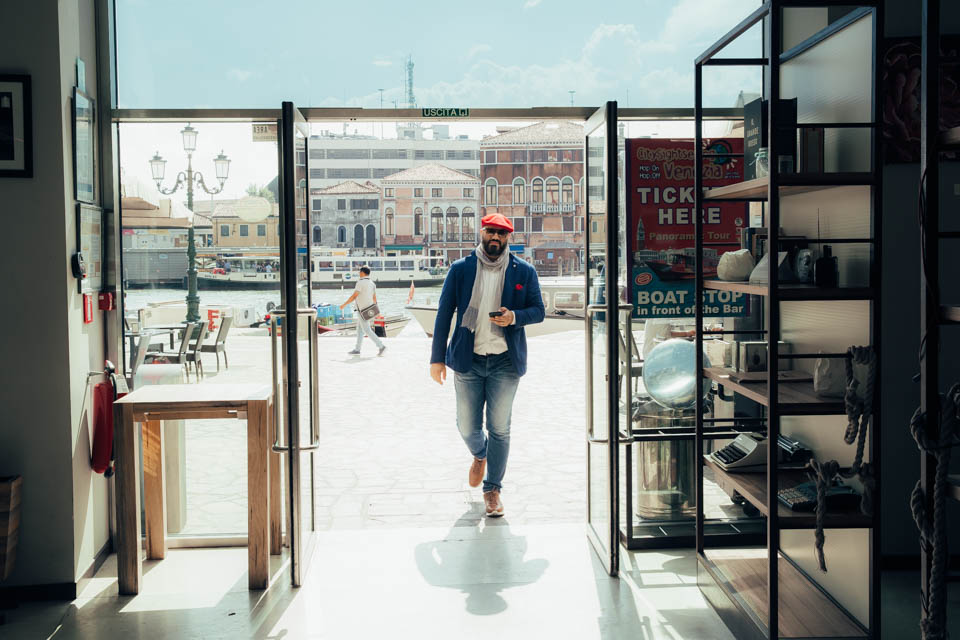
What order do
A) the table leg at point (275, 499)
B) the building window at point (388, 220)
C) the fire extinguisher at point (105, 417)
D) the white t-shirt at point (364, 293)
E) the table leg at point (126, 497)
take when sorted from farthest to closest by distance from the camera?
the building window at point (388, 220) → the white t-shirt at point (364, 293) → the table leg at point (275, 499) → the fire extinguisher at point (105, 417) → the table leg at point (126, 497)

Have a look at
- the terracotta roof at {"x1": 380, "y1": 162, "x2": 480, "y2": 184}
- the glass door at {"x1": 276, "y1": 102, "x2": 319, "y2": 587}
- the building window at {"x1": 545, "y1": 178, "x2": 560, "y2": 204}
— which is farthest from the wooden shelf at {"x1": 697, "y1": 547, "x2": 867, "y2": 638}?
the terracotta roof at {"x1": 380, "y1": 162, "x2": 480, "y2": 184}

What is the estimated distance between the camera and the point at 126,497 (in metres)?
3.55

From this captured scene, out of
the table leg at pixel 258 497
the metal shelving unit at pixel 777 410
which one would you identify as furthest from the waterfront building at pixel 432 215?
the metal shelving unit at pixel 777 410

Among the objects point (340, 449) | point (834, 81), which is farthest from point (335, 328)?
point (834, 81)

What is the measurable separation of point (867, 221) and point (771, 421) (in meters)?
0.90

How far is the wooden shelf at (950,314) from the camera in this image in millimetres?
1854

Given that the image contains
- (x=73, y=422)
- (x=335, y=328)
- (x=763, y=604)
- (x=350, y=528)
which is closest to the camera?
(x=763, y=604)

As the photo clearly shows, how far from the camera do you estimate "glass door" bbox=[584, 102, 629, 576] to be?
3668mm

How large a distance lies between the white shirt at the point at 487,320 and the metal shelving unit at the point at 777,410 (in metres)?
1.30

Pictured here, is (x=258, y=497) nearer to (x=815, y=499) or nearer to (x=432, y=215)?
(x=815, y=499)

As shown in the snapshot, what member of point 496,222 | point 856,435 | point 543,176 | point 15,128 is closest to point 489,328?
point 496,222

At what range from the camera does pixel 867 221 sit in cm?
308

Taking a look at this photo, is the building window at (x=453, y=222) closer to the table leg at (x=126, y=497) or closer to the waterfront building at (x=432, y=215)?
the waterfront building at (x=432, y=215)

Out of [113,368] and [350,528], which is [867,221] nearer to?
[350,528]
